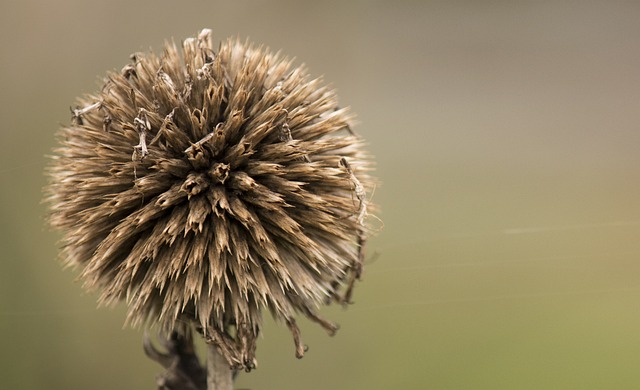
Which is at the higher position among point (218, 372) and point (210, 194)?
point (210, 194)

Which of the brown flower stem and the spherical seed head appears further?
the brown flower stem

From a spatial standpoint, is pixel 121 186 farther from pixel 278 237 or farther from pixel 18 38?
pixel 18 38

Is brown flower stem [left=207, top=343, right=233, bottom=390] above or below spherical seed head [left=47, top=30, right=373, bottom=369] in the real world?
below

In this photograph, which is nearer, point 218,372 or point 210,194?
point 210,194

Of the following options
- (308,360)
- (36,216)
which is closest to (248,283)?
(308,360)
